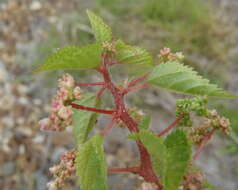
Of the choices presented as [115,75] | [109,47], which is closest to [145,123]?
[109,47]

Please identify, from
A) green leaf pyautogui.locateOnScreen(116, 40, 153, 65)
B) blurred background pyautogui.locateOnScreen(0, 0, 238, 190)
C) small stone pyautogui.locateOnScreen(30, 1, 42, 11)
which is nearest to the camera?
green leaf pyautogui.locateOnScreen(116, 40, 153, 65)

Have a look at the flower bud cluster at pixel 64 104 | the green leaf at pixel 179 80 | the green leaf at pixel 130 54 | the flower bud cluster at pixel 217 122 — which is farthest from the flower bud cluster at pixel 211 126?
the flower bud cluster at pixel 64 104

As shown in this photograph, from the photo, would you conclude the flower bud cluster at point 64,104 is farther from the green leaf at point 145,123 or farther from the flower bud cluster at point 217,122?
the flower bud cluster at point 217,122

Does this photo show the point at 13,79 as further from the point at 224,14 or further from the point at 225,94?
the point at 225,94

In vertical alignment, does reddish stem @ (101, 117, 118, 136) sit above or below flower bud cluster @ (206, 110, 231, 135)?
below

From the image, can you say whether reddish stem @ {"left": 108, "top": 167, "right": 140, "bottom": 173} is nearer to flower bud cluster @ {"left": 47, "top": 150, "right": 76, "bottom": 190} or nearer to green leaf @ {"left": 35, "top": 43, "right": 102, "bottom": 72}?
flower bud cluster @ {"left": 47, "top": 150, "right": 76, "bottom": 190}

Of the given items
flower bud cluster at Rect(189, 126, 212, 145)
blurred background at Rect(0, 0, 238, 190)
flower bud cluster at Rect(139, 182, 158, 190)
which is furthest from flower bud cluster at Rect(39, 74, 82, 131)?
blurred background at Rect(0, 0, 238, 190)

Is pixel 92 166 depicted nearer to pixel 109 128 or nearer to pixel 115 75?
pixel 109 128
